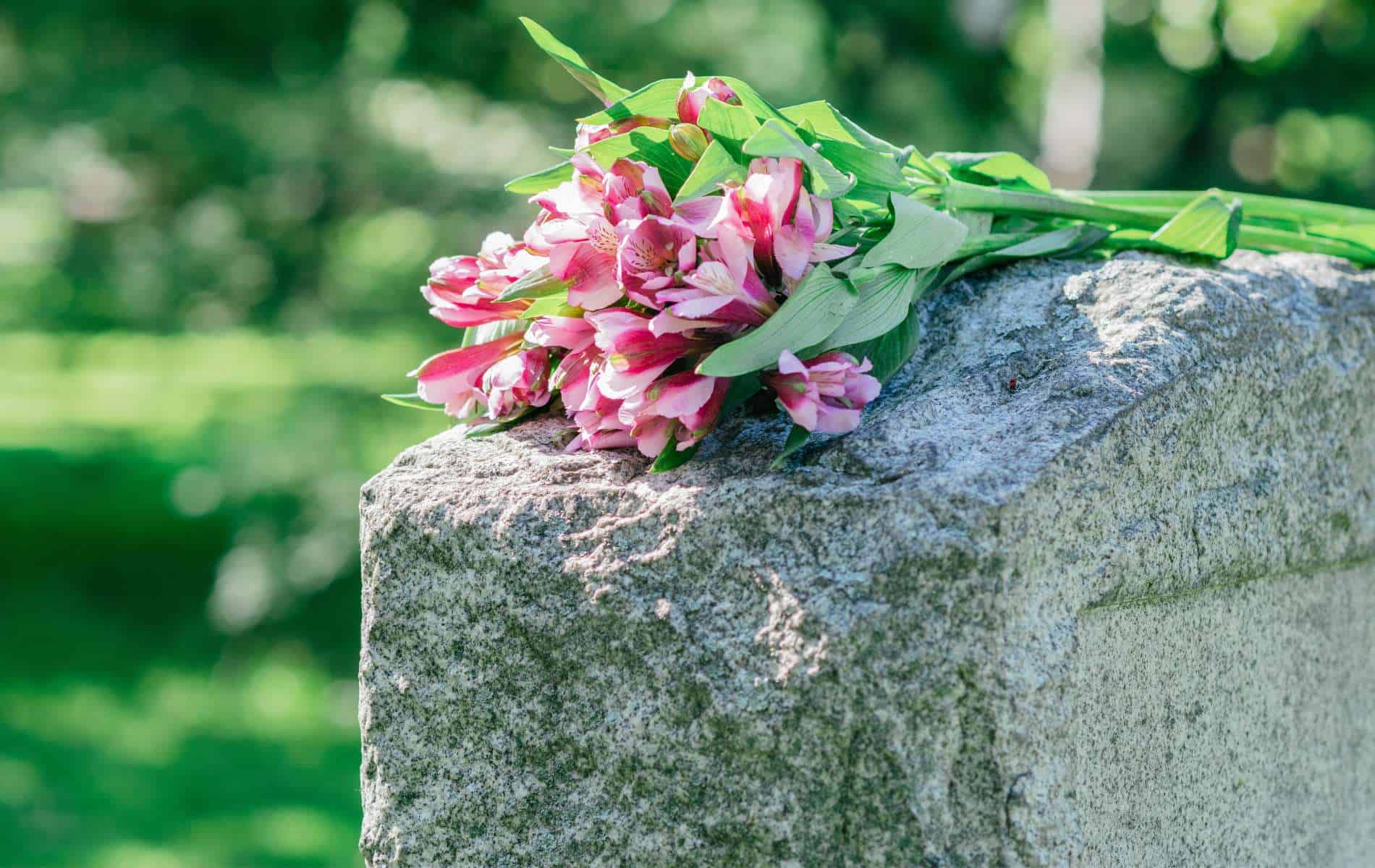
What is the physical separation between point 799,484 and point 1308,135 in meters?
5.46

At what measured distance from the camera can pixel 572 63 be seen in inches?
37.9

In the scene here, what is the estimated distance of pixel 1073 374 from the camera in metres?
0.94

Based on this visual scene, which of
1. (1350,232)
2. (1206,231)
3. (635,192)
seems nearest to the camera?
(635,192)

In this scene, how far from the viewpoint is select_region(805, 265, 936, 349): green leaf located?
912 mm

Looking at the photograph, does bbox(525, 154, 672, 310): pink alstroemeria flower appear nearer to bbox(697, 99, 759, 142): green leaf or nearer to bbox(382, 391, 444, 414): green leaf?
bbox(697, 99, 759, 142): green leaf

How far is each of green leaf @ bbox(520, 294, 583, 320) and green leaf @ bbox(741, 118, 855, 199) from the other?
20 centimetres

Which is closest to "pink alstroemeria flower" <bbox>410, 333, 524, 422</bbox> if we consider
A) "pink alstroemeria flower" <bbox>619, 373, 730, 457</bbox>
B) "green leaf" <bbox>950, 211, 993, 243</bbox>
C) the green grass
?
"pink alstroemeria flower" <bbox>619, 373, 730, 457</bbox>

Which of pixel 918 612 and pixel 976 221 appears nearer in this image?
pixel 918 612

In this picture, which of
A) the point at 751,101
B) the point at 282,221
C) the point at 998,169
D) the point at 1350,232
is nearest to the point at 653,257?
the point at 751,101

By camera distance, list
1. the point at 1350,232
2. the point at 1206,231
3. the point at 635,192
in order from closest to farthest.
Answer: the point at 635,192 < the point at 1206,231 < the point at 1350,232

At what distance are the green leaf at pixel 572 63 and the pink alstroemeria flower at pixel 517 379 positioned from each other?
217 millimetres

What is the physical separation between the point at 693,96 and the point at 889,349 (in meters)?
0.25

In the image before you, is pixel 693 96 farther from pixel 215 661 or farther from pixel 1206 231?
pixel 215 661

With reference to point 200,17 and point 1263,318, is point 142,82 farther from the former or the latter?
point 1263,318
